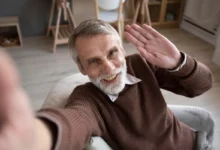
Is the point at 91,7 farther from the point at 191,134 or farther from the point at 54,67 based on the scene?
the point at 191,134

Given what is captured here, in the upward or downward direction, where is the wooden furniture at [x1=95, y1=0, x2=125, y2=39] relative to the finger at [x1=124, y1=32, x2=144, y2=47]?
downward

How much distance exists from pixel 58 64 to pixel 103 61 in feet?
6.14

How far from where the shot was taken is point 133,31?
1094 millimetres

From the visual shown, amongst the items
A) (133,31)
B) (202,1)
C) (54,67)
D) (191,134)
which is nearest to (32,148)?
(133,31)

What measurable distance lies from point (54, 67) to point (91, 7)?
113cm

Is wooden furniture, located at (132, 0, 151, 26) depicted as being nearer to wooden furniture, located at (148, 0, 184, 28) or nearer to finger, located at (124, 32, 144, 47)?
wooden furniture, located at (148, 0, 184, 28)

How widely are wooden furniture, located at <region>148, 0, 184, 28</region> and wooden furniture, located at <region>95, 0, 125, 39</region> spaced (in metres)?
0.80

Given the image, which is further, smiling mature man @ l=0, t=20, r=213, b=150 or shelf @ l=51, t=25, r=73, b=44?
shelf @ l=51, t=25, r=73, b=44

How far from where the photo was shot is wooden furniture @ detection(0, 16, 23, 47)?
2.99 metres

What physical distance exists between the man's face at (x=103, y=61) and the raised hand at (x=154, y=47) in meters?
0.09

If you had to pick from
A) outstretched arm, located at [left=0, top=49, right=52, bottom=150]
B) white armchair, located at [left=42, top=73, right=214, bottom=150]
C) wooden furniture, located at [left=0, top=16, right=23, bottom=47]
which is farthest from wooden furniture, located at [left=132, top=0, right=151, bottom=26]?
outstretched arm, located at [left=0, top=49, right=52, bottom=150]

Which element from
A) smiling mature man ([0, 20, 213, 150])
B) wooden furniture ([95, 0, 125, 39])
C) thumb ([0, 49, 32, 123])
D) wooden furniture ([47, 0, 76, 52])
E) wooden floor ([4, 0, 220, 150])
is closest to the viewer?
thumb ([0, 49, 32, 123])

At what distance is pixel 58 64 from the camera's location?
9.24ft

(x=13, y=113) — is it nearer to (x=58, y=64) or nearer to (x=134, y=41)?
(x=134, y=41)
